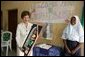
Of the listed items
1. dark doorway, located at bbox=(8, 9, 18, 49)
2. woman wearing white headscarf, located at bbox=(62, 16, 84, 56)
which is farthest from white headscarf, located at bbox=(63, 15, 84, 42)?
dark doorway, located at bbox=(8, 9, 18, 49)

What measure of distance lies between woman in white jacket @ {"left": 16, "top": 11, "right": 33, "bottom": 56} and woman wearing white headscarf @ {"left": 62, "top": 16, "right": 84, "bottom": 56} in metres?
0.35

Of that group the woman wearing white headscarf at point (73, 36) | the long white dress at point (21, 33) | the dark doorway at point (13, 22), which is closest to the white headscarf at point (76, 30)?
the woman wearing white headscarf at point (73, 36)

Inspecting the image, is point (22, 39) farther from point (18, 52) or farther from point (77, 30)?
point (77, 30)

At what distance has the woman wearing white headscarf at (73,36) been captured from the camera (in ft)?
6.20

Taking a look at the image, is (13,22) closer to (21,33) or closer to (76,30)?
(21,33)

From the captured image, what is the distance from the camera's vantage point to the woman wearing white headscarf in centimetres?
189

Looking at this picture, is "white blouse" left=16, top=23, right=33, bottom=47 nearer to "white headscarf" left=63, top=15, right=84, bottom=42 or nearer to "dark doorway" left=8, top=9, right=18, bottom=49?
"dark doorway" left=8, top=9, right=18, bottom=49

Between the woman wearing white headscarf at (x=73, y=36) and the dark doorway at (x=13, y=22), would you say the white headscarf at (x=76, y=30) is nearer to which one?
the woman wearing white headscarf at (x=73, y=36)

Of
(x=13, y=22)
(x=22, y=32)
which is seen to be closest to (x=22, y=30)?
(x=22, y=32)

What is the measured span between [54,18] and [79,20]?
230 mm

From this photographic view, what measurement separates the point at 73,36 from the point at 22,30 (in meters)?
0.46

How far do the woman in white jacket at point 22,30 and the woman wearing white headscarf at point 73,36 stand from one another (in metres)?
0.35

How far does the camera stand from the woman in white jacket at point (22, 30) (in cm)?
188

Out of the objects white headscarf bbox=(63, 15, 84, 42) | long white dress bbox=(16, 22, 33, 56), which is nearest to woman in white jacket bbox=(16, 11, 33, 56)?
long white dress bbox=(16, 22, 33, 56)
